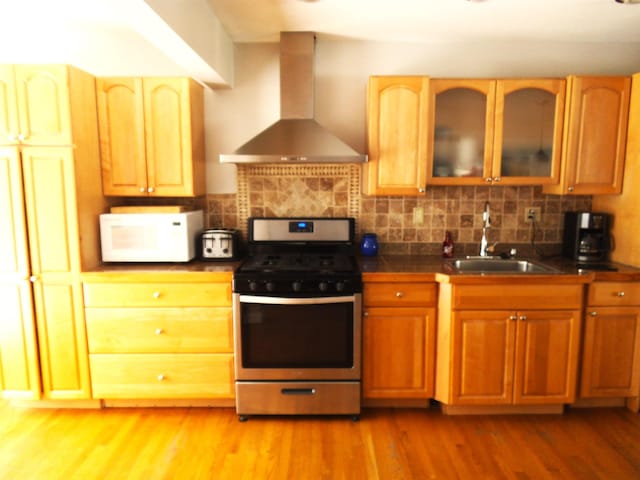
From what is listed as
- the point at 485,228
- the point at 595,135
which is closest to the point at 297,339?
the point at 485,228

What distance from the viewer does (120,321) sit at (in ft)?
7.86

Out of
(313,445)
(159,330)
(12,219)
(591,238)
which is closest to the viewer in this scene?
(313,445)

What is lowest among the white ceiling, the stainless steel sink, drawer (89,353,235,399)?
drawer (89,353,235,399)

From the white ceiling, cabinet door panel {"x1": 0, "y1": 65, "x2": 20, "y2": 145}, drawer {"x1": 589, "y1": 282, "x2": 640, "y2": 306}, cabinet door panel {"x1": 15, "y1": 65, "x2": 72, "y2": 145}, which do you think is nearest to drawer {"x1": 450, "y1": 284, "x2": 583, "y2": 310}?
drawer {"x1": 589, "y1": 282, "x2": 640, "y2": 306}

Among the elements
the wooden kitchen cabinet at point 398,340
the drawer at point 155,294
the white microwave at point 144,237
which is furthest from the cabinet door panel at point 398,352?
the white microwave at point 144,237

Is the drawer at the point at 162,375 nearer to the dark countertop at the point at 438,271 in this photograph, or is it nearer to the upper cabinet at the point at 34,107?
the dark countertop at the point at 438,271

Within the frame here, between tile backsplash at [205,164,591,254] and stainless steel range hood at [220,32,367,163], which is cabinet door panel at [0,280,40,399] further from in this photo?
stainless steel range hood at [220,32,367,163]

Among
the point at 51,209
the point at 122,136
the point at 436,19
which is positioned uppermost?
the point at 436,19

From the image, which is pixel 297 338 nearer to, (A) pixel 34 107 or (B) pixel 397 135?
(B) pixel 397 135

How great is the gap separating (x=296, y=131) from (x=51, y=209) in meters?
1.49

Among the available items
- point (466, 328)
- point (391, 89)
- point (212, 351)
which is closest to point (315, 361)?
point (212, 351)

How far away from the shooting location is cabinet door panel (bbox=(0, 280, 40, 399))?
2359 mm

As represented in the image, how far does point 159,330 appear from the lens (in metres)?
2.40

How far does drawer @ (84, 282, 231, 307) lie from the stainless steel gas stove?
5.9 inches
